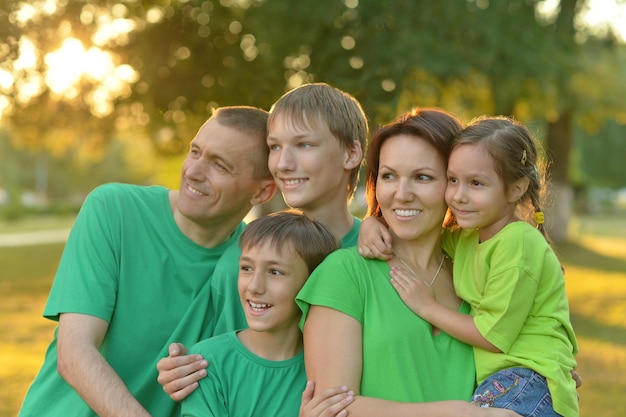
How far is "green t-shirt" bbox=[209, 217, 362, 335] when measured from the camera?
11.7 feet

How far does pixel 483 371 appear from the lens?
318 centimetres

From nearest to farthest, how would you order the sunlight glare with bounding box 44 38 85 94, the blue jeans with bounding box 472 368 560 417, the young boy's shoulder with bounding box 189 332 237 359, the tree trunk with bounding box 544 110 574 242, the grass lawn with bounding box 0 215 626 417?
1. the blue jeans with bounding box 472 368 560 417
2. the young boy's shoulder with bounding box 189 332 237 359
3. the grass lawn with bounding box 0 215 626 417
4. the sunlight glare with bounding box 44 38 85 94
5. the tree trunk with bounding box 544 110 574 242

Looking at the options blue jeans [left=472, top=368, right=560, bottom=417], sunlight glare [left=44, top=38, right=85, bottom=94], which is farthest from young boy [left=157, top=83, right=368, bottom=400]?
sunlight glare [left=44, top=38, right=85, bottom=94]

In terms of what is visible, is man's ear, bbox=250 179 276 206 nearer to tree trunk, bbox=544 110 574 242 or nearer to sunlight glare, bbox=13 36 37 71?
sunlight glare, bbox=13 36 37 71

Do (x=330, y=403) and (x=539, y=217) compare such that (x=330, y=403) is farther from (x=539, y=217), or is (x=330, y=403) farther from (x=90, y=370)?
(x=539, y=217)

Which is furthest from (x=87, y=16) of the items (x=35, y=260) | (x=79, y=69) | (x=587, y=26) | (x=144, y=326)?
(x=144, y=326)

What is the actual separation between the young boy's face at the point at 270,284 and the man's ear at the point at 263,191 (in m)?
0.65

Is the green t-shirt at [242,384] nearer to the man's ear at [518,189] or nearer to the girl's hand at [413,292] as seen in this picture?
the girl's hand at [413,292]

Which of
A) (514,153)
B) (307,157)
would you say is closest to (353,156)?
(307,157)

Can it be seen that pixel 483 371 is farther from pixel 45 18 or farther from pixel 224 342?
pixel 45 18

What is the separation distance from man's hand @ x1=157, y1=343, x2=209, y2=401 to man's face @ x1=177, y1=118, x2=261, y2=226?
73cm

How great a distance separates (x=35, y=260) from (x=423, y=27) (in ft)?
55.1

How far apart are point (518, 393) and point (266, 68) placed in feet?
40.4

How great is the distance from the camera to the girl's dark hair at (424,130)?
3.24 meters
